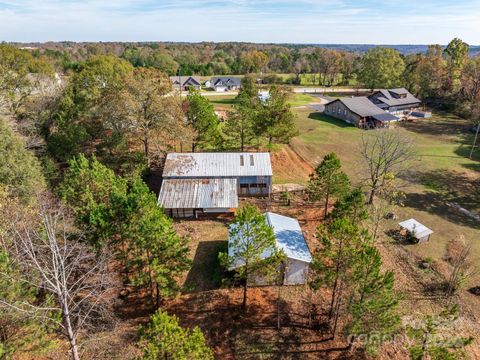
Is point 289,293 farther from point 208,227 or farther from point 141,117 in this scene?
point 141,117

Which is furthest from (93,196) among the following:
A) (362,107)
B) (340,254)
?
(362,107)

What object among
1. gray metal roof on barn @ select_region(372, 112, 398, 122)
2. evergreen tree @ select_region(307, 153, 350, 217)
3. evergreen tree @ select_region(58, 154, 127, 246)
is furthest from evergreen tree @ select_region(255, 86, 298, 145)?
gray metal roof on barn @ select_region(372, 112, 398, 122)

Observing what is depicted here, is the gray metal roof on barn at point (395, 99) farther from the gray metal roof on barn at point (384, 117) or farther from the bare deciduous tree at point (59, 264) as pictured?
the bare deciduous tree at point (59, 264)

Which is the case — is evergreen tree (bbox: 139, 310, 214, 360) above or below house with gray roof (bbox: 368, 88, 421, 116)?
below

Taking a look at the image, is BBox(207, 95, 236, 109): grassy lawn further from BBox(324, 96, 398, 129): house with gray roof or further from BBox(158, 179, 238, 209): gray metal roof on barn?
BBox(158, 179, 238, 209): gray metal roof on barn

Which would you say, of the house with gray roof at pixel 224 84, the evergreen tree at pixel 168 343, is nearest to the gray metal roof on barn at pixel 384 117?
the house with gray roof at pixel 224 84

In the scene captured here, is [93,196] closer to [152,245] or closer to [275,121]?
[152,245]
